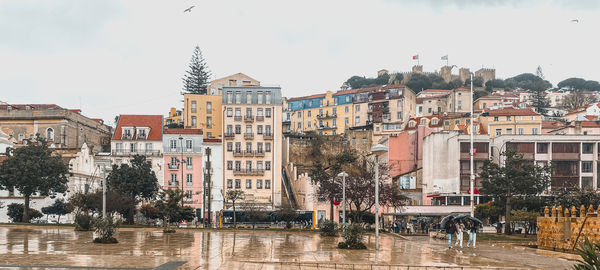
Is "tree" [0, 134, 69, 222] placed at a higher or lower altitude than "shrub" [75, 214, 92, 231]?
higher

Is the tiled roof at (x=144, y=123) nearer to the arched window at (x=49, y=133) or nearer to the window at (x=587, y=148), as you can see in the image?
the arched window at (x=49, y=133)

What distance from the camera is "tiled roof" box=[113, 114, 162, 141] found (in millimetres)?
82338

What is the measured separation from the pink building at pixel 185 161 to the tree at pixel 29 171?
2369cm

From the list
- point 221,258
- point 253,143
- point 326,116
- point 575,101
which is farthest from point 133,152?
point 575,101

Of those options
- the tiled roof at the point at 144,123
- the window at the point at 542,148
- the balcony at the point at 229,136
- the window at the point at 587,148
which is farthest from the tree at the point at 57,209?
the window at the point at 587,148

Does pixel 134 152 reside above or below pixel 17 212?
above

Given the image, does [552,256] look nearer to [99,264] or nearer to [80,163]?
[99,264]

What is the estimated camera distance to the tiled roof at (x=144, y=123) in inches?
3242

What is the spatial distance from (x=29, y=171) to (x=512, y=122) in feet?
239

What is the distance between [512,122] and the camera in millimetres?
Result: 97688

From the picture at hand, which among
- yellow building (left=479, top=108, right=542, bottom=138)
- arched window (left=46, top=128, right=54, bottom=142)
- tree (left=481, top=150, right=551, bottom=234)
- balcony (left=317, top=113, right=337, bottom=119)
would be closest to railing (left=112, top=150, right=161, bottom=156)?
arched window (left=46, top=128, right=54, bottom=142)

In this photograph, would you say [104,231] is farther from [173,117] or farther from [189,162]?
[173,117]

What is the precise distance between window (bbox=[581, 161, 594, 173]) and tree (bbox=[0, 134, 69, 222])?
6166cm

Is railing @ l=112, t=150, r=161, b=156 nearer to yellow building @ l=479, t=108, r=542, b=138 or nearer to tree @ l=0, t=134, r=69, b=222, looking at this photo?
tree @ l=0, t=134, r=69, b=222
